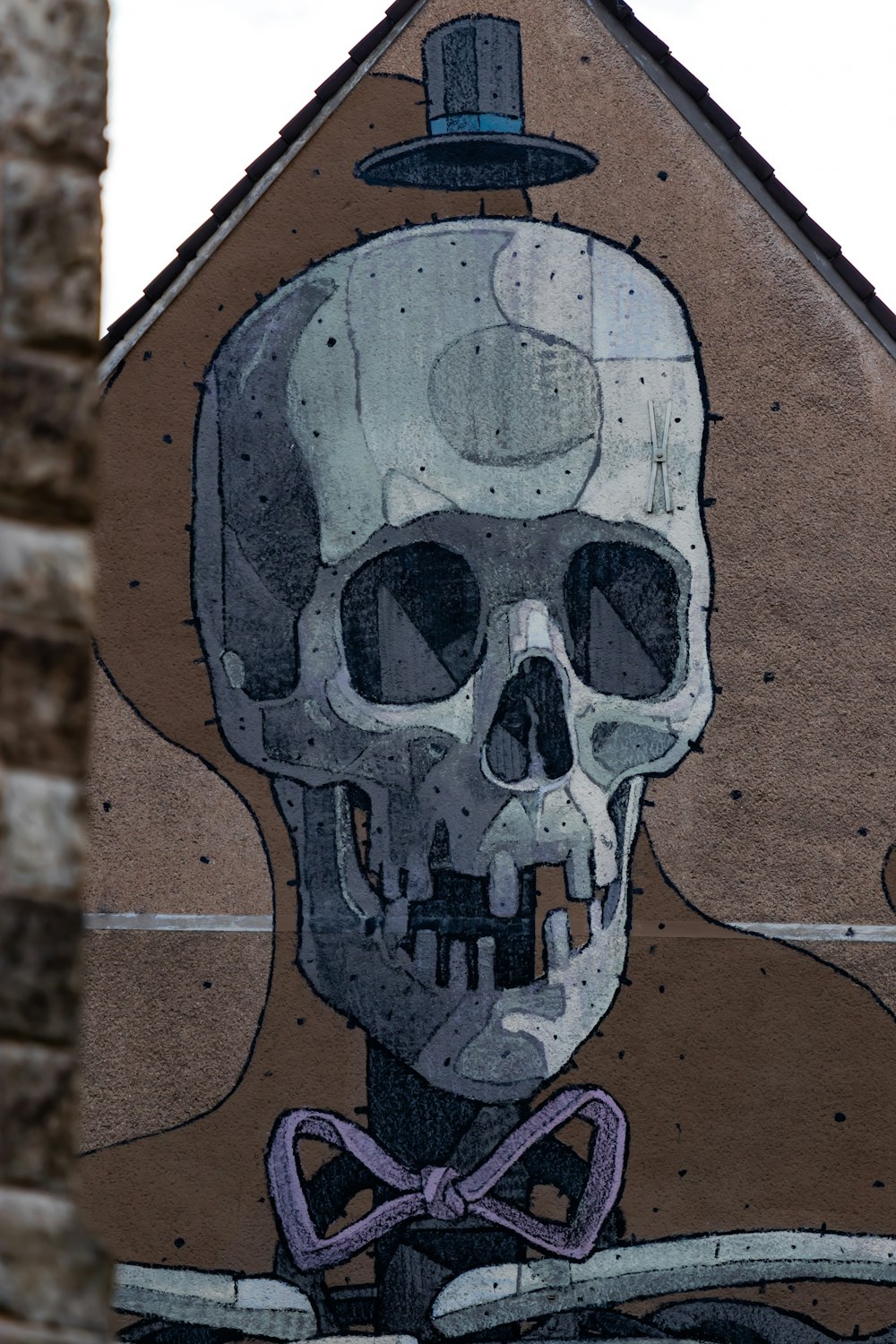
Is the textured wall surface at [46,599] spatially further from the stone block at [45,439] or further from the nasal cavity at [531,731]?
the nasal cavity at [531,731]

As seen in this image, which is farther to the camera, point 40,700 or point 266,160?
point 266,160

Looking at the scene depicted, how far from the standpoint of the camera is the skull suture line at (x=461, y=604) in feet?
21.9

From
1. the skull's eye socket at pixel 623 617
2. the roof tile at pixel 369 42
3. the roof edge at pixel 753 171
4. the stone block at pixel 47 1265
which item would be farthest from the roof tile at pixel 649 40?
the stone block at pixel 47 1265

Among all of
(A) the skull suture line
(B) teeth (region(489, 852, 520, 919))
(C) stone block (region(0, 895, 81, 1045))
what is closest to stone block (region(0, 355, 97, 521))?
(C) stone block (region(0, 895, 81, 1045))

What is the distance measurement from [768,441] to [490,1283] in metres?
3.69

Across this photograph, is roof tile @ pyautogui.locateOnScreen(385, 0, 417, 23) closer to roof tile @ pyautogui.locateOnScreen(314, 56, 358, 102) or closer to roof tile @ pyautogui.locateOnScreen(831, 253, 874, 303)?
roof tile @ pyautogui.locateOnScreen(314, 56, 358, 102)

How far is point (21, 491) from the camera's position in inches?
92.5

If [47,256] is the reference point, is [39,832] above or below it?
below

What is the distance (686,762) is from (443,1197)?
2059 millimetres

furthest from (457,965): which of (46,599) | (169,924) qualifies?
(46,599)

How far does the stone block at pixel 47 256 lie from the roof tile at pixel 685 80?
199 inches

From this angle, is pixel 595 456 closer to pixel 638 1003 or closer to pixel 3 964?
pixel 638 1003

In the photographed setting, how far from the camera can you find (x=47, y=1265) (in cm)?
224

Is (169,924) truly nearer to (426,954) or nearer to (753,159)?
(426,954)
